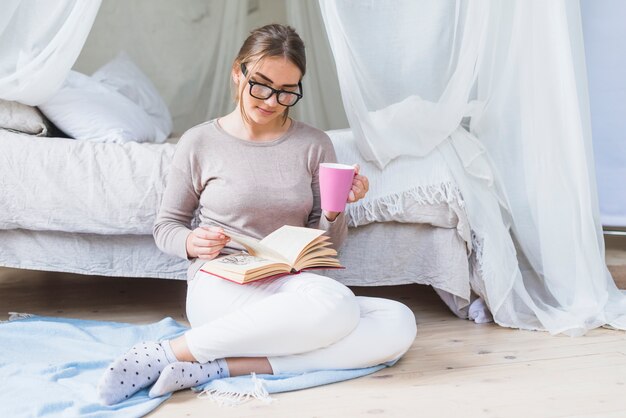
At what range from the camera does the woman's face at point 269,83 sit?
177 cm

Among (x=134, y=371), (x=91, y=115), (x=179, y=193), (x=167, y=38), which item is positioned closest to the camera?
(x=134, y=371)

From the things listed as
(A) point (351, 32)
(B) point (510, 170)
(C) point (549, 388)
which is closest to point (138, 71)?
(A) point (351, 32)

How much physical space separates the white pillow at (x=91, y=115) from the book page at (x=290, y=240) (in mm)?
790

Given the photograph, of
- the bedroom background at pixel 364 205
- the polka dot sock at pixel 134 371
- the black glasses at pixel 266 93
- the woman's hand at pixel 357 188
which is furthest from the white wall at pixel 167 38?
the polka dot sock at pixel 134 371

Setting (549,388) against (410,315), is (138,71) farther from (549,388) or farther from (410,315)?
(549,388)

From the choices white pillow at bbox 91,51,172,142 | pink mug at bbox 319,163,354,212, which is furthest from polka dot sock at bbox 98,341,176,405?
white pillow at bbox 91,51,172,142

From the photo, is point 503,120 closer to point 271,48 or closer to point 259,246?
point 271,48

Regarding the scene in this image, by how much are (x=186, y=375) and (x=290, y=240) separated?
Result: 0.36 metres

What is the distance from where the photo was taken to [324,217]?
1817 millimetres

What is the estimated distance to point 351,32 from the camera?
204 centimetres

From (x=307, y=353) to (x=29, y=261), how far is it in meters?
0.89

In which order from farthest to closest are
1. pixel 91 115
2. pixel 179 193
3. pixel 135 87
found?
pixel 135 87
pixel 91 115
pixel 179 193

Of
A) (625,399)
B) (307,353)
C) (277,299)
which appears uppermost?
(277,299)

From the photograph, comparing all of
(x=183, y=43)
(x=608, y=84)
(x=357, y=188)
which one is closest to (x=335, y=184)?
(x=357, y=188)
